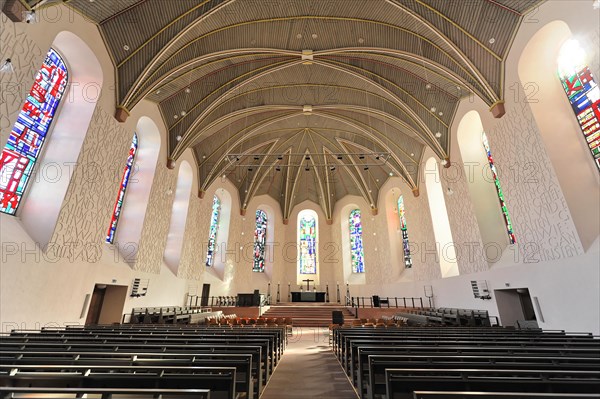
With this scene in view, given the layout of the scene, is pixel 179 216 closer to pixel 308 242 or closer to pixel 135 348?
pixel 308 242

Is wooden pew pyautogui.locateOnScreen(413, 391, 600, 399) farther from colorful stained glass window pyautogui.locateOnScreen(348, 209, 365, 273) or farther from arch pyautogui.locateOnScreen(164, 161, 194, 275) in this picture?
colorful stained glass window pyautogui.locateOnScreen(348, 209, 365, 273)

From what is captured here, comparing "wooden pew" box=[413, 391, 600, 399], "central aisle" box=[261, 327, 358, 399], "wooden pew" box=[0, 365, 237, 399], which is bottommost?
"central aisle" box=[261, 327, 358, 399]

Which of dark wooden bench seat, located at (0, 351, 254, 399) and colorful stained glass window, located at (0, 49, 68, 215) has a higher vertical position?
colorful stained glass window, located at (0, 49, 68, 215)

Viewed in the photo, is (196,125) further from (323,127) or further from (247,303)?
(247,303)

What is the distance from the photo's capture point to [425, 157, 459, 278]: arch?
561 inches

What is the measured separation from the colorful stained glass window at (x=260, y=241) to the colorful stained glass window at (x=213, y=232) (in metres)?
3.53

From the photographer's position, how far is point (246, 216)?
2189 centimetres

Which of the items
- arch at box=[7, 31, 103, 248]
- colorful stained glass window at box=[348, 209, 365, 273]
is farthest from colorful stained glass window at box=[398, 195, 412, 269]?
arch at box=[7, 31, 103, 248]

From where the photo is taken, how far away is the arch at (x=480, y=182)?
11.1 m

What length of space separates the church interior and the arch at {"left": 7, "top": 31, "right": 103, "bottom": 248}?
5 centimetres

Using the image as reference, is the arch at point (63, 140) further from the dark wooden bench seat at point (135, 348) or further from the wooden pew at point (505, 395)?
the wooden pew at point (505, 395)

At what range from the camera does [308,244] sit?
2391 cm

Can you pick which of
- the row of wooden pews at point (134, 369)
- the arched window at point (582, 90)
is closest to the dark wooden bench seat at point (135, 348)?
the row of wooden pews at point (134, 369)

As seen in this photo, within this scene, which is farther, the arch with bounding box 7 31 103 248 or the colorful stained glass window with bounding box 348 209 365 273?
the colorful stained glass window with bounding box 348 209 365 273
